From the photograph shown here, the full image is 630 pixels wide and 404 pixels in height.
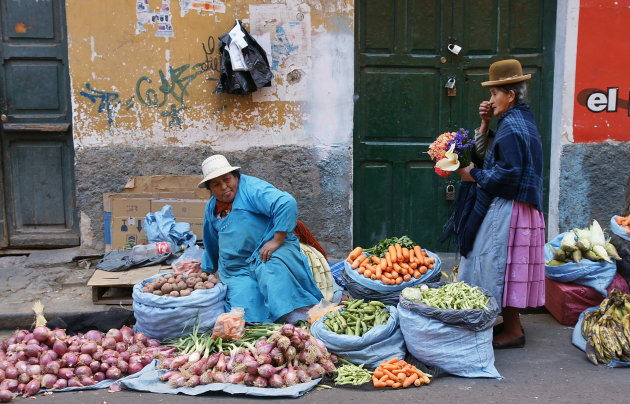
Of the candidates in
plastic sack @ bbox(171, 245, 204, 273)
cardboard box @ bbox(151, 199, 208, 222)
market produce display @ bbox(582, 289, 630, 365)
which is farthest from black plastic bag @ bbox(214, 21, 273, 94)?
market produce display @ bbox(582, 289, 630, 365)

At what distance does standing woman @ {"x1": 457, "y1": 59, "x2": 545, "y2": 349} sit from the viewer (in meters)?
4.84

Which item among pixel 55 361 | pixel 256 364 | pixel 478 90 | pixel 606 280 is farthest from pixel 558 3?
pixel 55 361

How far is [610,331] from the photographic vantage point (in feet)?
15.9

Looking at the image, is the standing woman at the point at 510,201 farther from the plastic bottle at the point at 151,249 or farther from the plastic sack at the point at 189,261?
the plastic bottle at the point at 151,249

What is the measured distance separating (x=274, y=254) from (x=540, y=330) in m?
2.24

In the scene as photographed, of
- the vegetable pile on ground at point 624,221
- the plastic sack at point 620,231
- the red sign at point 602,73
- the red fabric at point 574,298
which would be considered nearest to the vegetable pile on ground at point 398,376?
the red fabric at point 574,298

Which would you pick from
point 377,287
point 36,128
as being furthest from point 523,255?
point 36,128

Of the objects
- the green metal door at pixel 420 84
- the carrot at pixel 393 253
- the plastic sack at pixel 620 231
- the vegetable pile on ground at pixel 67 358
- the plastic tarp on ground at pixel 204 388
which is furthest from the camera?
the green metal door at pixel 420 84

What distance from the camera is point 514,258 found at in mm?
4965

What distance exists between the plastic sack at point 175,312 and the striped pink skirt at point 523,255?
82.8 inches

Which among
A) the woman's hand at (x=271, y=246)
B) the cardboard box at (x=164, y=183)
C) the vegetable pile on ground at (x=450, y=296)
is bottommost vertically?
the vegetable pile on ground at (x=450, y=296)

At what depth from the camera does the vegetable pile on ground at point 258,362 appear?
4422 millimetres

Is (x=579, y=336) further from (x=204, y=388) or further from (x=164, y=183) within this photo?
(x=164, y=183)

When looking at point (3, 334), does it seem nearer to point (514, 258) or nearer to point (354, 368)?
point (354, 368)
